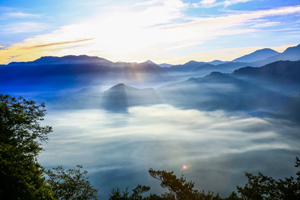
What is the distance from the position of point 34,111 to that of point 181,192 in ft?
86.0

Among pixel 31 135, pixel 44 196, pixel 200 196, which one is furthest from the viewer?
pixel 200 196

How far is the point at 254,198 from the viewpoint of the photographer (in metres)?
23.2

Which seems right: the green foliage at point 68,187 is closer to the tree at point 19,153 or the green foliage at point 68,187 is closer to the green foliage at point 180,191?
the tree at point 19,153

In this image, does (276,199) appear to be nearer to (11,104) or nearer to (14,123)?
(14,123)

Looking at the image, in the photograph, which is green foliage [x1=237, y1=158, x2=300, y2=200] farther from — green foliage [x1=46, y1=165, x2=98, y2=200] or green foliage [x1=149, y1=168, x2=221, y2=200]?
green foliage [x1=46, y1=165, x2=98, y2=200]

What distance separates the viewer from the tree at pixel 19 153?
793 inches

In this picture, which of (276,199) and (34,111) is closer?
(276,199)

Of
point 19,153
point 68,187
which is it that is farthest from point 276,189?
point 19,153

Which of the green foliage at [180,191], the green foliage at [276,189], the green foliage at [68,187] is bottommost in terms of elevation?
the green foliage at [180,191]

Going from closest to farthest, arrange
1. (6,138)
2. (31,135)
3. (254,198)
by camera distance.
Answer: (254,198), (6,138), (31,135)

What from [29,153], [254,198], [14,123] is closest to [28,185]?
[29,153]

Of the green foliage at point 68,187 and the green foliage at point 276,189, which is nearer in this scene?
the green foliage at point 276,189

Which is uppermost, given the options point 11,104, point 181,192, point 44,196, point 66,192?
point 11,104

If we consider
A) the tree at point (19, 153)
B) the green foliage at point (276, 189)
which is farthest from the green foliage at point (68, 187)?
the green foliage at point (276, 189)
